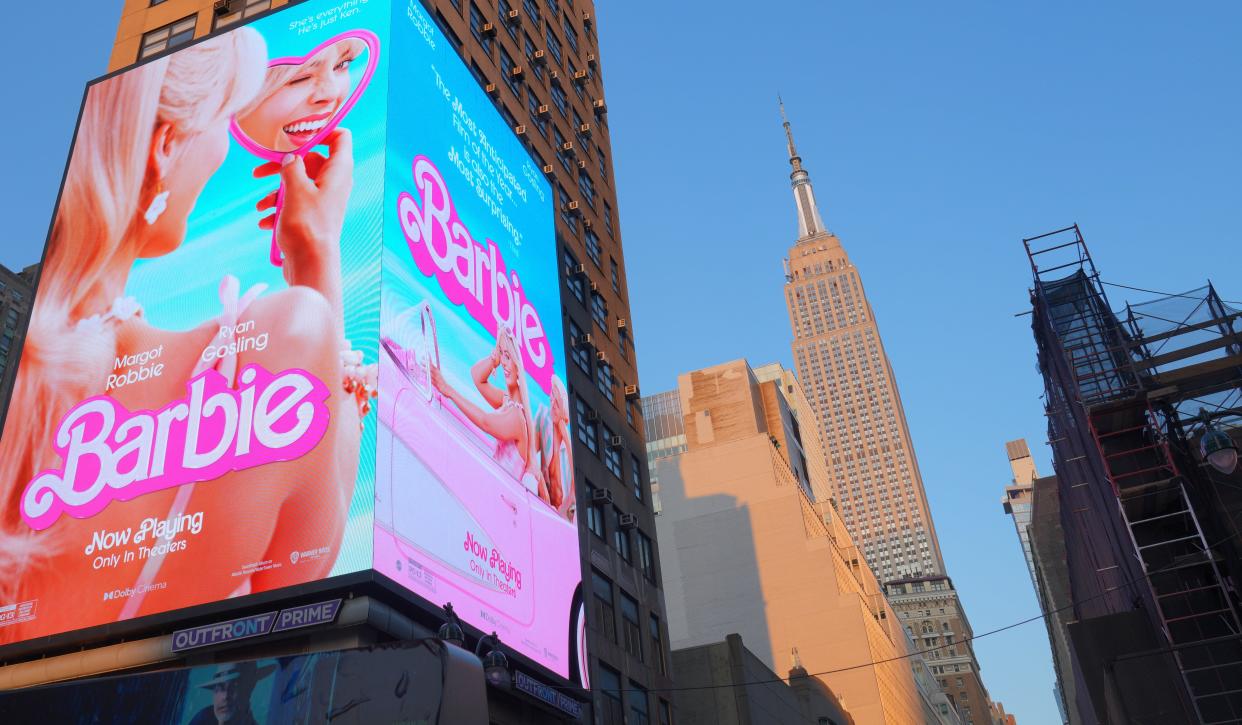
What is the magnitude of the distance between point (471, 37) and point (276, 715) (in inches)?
1497

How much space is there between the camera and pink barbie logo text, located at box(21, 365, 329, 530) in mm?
27438

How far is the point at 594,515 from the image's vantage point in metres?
42.8

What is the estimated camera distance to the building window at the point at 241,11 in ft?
128

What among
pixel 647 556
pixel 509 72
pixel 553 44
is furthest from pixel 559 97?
pixel 647 556

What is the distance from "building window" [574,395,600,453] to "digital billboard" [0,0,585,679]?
5.93m

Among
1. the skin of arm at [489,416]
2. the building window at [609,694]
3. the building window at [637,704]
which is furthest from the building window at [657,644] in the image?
the skin of arm at [489,416]

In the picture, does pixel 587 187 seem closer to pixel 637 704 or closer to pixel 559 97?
pixel 559 97

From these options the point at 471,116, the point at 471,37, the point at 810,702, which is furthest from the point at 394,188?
the point at 810,702

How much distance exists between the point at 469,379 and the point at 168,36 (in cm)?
1895

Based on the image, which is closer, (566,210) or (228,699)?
(228,699)

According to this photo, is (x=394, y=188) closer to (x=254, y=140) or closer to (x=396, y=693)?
(x=254, y=140)

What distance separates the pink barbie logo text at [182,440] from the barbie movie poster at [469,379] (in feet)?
8.05

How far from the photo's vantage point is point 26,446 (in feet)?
99.2

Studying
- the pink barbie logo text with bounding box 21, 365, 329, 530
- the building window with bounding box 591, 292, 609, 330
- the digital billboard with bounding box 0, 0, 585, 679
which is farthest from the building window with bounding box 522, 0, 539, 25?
the pink barbie logo text with bounding box 21, 365, 329, 530
